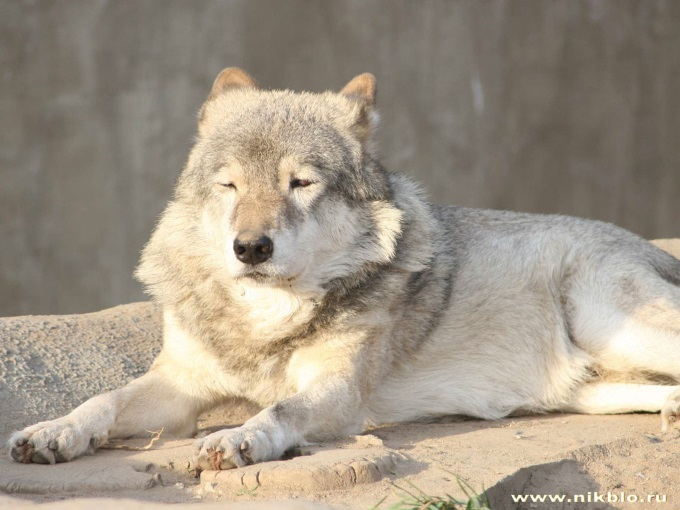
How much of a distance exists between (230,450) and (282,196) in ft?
4.26

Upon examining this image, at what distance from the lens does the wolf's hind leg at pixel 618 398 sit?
16.4ft

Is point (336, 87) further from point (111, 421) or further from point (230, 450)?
point (230, 450)

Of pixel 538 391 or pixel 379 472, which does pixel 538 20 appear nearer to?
pixel 538 391

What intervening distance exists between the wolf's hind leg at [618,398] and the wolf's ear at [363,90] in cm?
199

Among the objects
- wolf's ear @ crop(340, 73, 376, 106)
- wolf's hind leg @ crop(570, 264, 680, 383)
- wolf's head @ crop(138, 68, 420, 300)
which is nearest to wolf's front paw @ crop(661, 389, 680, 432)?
wolf's hind leg @ crop(570, 264, 680, 383)

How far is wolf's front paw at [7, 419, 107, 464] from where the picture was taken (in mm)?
3969

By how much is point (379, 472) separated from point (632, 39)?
958 centimetres

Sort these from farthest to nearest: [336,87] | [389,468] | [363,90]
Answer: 1. [336,87]
2. [363,90]
3. [389,468]

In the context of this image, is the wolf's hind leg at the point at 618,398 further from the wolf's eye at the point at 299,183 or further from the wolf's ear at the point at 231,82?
the wolf's ear at the point at 231,82

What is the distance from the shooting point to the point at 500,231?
5.73 meters

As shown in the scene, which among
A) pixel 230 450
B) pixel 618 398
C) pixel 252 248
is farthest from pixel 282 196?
pixel 618 398

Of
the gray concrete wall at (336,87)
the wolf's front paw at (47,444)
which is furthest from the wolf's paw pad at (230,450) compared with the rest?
the gray concrete wall at (336,87)

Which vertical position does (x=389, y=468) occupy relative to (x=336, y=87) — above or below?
below

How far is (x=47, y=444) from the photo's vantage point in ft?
13.1
